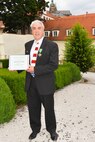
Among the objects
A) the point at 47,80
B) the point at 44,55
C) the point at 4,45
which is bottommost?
the point at 4,45

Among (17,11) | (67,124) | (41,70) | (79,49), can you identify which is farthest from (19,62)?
(17,11)

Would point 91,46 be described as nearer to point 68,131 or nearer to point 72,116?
point 72,116

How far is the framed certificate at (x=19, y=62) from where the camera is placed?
19.1ft

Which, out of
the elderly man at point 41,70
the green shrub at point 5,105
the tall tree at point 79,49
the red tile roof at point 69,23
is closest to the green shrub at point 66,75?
the tall tree at point 79,49

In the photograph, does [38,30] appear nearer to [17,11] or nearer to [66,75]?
[66,75]

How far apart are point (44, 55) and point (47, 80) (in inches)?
18.8

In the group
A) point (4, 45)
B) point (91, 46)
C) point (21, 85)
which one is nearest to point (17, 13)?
point (4, 45)

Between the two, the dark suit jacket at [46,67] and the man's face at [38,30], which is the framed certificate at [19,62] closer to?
the dark suit jacket at [46,67]

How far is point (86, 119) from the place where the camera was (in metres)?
7.92

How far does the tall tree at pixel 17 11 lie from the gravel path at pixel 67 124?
85.2ft

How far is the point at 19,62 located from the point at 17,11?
3068 centimetres

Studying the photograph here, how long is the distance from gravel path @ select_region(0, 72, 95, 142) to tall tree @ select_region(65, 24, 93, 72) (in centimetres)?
862

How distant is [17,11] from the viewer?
3569 centimetres

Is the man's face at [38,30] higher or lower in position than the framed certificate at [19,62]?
higher
